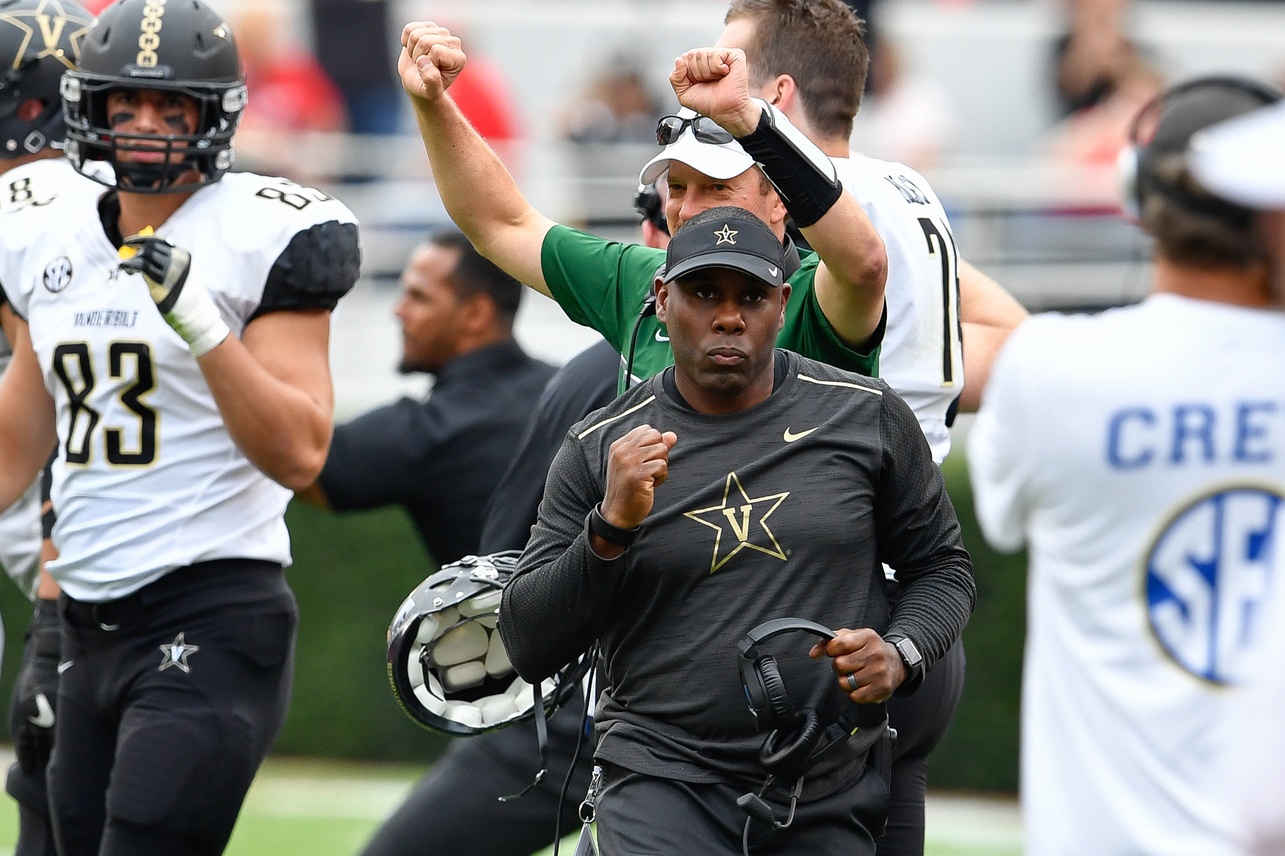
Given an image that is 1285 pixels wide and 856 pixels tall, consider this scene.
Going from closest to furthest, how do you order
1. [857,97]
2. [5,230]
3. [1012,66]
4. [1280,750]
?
[1280,750], [857,97], [5,230], [1012,66]

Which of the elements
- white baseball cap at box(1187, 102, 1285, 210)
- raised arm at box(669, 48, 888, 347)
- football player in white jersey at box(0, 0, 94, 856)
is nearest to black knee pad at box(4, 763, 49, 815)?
football player in white jersey at box(0, 0, 94, 856)

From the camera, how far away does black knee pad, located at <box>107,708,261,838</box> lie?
393cm

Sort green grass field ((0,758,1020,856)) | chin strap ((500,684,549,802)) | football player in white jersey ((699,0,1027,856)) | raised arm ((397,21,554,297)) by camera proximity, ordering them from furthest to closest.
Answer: green grass field ((0,758,1020,856)), raised arm ((397,21,554,297)), football player in white jersey ((699,0,1027,856)), chin strap ((500,684,549,802))

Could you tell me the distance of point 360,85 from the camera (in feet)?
38.3

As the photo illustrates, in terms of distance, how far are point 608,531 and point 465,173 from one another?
1.17 m

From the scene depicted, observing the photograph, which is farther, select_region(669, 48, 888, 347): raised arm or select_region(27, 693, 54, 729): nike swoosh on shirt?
select_region(27, 693, 54, 729): nike swoosh on shirt

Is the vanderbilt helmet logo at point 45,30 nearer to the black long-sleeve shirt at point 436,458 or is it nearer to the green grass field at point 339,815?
the black long-sleeve shirt at point 436,458

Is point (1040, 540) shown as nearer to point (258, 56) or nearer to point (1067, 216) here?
point (1067, 216)

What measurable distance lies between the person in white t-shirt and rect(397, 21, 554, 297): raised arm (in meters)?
1.75

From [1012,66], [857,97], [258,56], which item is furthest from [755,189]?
[1012,66]

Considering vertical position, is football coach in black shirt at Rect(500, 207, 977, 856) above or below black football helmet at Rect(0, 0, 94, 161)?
below

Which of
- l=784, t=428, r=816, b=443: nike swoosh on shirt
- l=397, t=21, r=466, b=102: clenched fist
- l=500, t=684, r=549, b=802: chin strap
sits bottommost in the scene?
l=500, t=684, r=549, b=802: chin strap

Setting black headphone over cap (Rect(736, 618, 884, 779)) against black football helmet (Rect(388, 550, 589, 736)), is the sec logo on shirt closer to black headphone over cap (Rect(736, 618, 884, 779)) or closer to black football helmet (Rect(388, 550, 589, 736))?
black headphone over cap (Rect(736, 618, 884, 779))

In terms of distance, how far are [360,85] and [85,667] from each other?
7.93 metres
